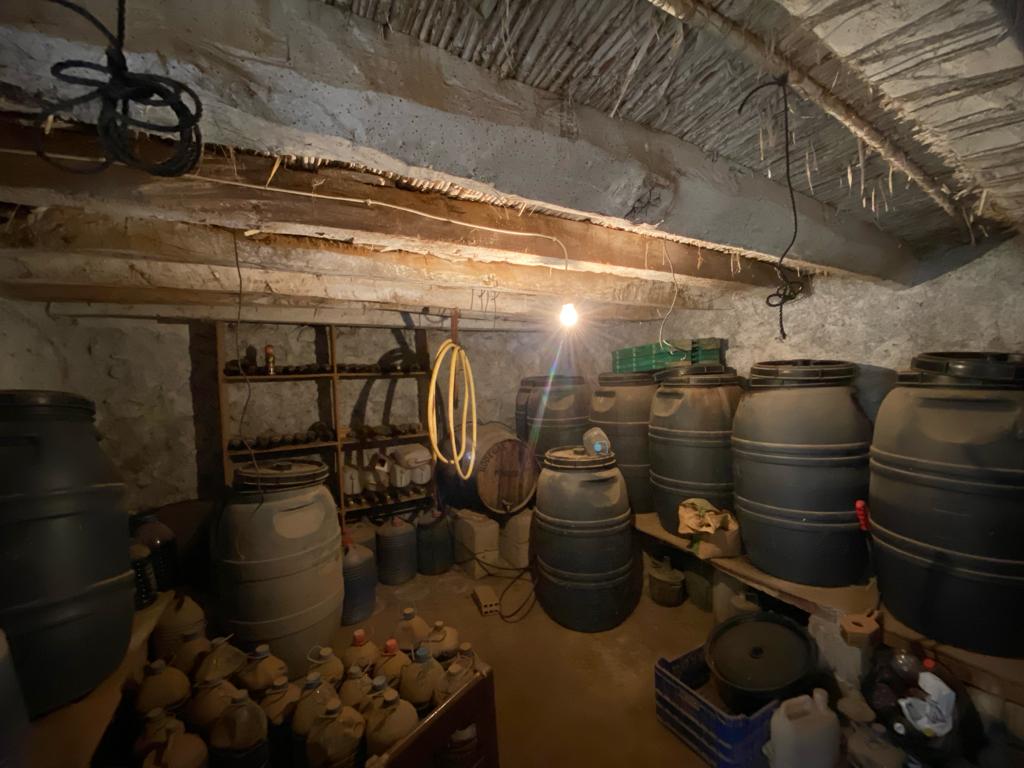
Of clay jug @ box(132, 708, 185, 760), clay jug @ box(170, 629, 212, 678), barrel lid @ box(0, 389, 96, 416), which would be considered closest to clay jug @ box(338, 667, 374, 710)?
clay jug @ box(132, 708, 185, 760)

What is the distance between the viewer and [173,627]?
222 cm

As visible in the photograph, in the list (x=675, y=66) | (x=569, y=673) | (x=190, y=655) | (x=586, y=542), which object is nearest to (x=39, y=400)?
(x=190, y=655)

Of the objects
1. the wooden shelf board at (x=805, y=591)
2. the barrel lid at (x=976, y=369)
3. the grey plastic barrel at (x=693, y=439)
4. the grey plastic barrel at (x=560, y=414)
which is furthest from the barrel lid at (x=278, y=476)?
the barrel lid at (x=976, y=369)

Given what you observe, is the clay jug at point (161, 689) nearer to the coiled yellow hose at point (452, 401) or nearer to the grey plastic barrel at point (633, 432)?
the coiled yellow hose at point (452, 401)

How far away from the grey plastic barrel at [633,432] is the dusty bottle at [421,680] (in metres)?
2.09

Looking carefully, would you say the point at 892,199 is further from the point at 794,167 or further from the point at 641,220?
the point at 641,220

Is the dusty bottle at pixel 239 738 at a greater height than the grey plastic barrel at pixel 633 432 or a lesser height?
lesser

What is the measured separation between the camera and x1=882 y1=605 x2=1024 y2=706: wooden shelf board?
148 centimetres

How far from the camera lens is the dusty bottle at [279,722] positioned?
1.68m

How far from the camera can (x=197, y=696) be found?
165 centimetres

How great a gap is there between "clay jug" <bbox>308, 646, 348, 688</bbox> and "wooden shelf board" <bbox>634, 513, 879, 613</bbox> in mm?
2178

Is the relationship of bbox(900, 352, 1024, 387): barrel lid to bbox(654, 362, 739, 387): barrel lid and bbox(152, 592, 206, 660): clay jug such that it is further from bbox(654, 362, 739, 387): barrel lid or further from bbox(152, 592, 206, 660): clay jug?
bbox(152, 592, 206, 660): clay jug

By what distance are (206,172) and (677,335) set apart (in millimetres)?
3603

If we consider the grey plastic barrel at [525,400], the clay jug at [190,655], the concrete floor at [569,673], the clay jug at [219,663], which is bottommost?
the concrete floor at [569,673]
